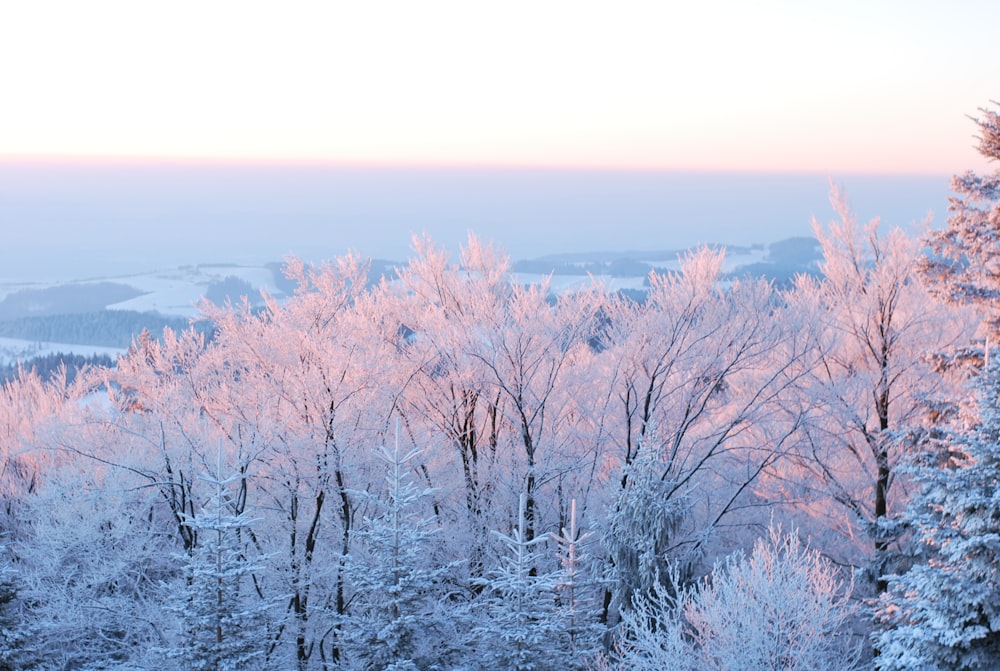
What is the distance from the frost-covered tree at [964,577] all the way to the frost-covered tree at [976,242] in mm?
2176

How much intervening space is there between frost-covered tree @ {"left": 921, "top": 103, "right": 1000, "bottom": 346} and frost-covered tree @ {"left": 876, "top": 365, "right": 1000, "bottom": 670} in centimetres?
218

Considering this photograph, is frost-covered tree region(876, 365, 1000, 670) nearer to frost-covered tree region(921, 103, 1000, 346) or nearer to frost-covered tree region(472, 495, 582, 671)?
frost-covered tree region(921, 103, 1000, 346)

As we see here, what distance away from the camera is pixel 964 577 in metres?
8.32

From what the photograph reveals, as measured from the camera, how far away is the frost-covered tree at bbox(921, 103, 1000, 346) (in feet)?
34.1

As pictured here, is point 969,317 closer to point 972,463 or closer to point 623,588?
point 972,463

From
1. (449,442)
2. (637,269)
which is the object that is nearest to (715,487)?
(449,442)

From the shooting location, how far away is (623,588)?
15.2 meters

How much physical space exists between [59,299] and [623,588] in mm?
139779

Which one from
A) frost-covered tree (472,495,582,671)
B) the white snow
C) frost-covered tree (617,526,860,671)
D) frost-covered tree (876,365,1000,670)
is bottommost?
the white snow

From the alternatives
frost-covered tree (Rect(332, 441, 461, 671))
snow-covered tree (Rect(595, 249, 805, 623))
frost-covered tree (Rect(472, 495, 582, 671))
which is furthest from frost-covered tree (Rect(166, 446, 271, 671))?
snow-covered tree (Rect(595, 249, 805, 623))

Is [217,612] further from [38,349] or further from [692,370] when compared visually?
[38,349]

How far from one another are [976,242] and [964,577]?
4777mm

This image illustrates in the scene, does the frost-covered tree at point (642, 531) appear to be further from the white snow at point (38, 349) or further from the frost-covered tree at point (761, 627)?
the white snow at point (38, 349)

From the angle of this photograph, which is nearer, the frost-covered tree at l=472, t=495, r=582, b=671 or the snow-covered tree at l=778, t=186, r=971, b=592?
the frost-covered tree at l=472, t=495, r=582, b=671
